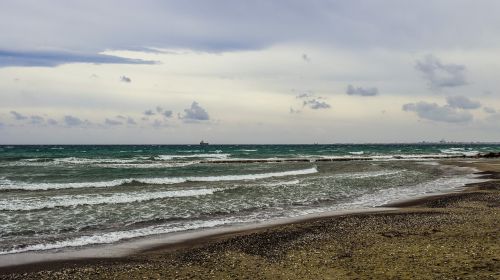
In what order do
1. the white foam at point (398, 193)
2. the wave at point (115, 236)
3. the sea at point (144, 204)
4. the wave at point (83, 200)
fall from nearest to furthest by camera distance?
the wave at point (115, 236) → the sea at point (144, 204) → the wave at point (83, 200) → the white foam at point (398, 193)

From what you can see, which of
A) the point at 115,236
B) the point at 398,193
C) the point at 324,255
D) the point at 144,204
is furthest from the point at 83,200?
the point at 398,193

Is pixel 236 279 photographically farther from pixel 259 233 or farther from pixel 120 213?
pixel 120 213

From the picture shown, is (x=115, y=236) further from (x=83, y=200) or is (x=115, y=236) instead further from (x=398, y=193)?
(x=398, y=193)

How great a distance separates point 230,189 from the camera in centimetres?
A: 3019

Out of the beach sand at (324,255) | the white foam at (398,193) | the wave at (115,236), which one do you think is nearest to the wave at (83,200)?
the wave at (115,236)

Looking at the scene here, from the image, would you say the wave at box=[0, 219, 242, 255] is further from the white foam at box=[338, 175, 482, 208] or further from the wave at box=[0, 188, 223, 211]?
the white foam at box=[338, 175, 482, 208]

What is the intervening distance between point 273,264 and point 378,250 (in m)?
3.03

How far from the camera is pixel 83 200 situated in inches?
968

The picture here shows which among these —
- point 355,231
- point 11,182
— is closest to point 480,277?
point 355,231

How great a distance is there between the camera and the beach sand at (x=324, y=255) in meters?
10.5

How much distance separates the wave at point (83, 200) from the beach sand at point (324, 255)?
1080 centimetres

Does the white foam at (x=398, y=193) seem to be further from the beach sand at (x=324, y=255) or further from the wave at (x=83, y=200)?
the wave at (x=83, y=200)

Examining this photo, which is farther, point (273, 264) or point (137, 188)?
point (137, 188)

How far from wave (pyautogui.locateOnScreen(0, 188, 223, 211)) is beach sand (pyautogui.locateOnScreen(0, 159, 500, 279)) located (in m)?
10.8
